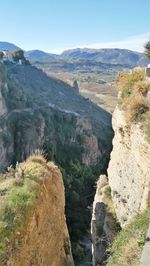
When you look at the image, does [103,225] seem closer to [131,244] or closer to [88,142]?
[131,244]

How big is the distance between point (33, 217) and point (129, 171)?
566cm

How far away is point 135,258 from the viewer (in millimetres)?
10461

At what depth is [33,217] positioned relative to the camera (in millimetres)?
16969

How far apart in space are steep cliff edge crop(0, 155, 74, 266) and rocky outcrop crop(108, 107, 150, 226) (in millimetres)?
2800

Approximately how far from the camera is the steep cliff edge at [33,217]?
49.5ft

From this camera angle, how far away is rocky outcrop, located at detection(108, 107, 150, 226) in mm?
18422

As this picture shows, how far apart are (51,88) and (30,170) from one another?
A: 79.2 m

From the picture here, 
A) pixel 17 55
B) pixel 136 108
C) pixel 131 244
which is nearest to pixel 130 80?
pixel 136 108

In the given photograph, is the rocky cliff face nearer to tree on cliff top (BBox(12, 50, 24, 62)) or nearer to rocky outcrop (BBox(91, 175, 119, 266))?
rocky outcrop (BBox(91, 175, 119, 266))

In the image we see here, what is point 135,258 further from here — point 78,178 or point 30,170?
point 78,178

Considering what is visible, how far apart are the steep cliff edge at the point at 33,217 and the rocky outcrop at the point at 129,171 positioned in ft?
9.19

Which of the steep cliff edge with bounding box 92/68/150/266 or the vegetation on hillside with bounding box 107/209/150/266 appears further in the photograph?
the steep cliff edge with bounding box 92/68/150/266

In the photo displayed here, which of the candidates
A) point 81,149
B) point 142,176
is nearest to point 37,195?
point 142,176

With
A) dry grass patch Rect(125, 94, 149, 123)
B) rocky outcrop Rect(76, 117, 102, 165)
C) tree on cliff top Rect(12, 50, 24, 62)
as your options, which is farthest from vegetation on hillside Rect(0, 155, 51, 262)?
tree on cliff top Rect(12, 50, 24, 62)
